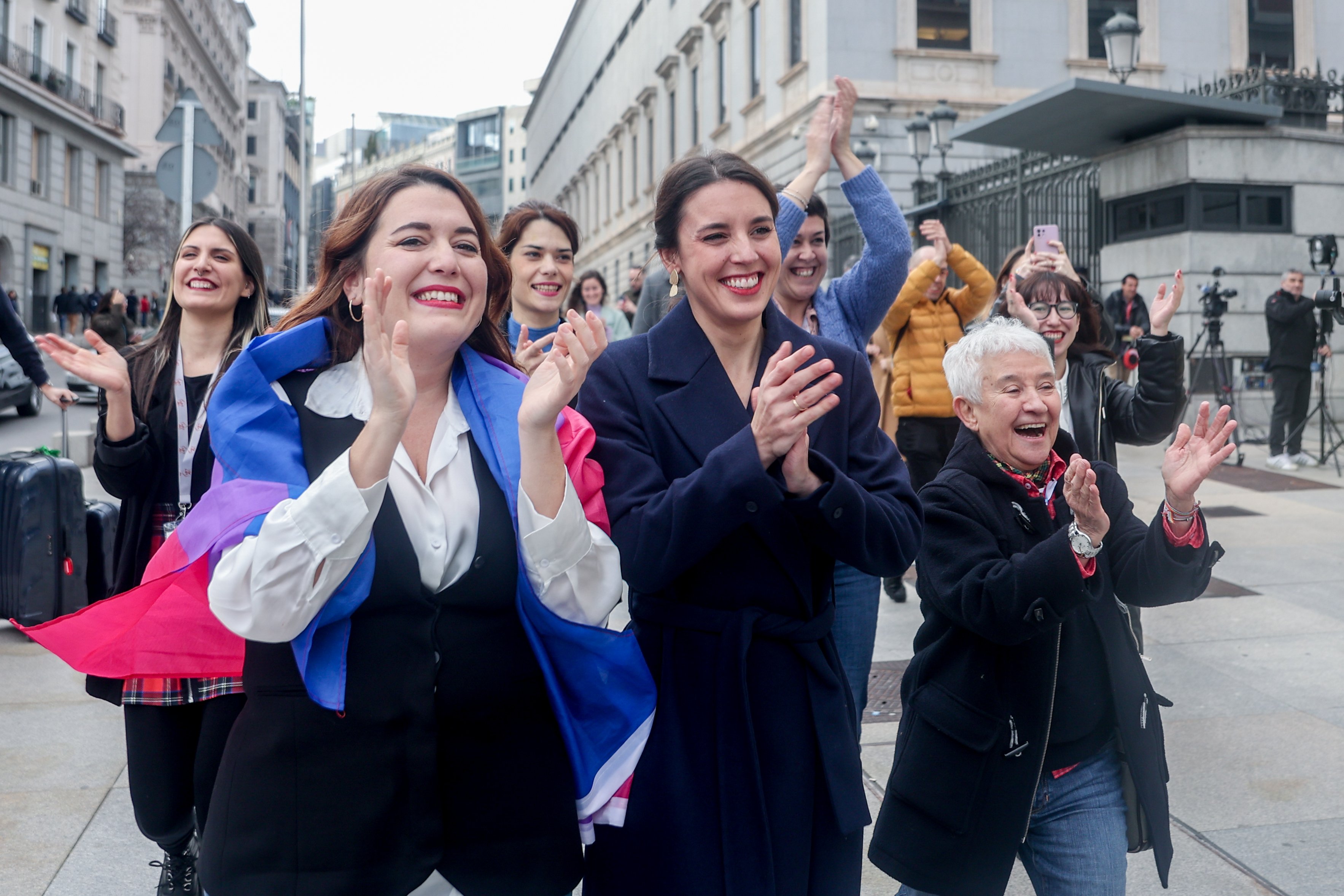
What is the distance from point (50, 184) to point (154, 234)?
8.91m

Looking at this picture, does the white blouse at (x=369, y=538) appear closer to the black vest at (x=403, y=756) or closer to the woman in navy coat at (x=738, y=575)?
the black vest at (x=403, y=756)

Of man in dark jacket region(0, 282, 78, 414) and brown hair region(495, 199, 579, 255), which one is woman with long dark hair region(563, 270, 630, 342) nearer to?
man in dark jacket region(0, 282, 78, 414)

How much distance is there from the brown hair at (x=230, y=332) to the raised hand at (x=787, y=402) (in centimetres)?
199

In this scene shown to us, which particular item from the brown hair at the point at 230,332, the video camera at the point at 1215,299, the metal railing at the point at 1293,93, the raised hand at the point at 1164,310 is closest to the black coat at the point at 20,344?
the brown hair at the point at 230,332

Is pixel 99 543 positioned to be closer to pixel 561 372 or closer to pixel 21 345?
pixel 21 345

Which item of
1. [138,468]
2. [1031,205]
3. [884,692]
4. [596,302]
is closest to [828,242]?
[884,692]

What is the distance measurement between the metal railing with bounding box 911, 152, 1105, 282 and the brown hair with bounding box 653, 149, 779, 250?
14.5 meters

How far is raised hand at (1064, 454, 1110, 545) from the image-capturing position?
2416 millimetres

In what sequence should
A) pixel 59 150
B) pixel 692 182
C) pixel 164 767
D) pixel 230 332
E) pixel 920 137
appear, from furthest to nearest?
pixel 59 150, pixel 920 137, pixel 230 332, pixel 164 767, pixel 692 182

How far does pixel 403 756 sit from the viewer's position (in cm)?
203

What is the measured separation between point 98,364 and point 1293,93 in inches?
632

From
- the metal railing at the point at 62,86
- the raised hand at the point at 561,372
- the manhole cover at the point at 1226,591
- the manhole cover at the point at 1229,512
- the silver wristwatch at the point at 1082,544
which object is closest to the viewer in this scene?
the raised hand at the point at 561,372

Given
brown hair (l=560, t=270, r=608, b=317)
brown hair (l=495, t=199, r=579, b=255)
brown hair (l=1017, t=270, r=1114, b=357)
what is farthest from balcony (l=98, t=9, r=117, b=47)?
brown hair (l=1017, t=270, r=1114, b=357)

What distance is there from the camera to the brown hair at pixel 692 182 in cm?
260
